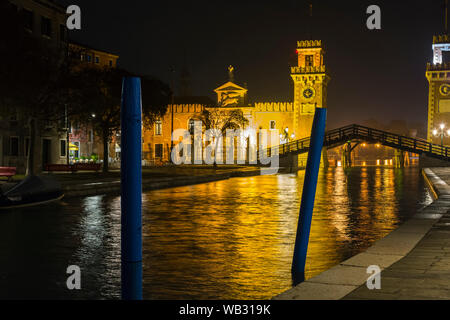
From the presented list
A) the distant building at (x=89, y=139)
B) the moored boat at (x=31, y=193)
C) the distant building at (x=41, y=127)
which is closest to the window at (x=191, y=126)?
the distant building at (x=89, y=139)

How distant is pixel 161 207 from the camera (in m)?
16.5

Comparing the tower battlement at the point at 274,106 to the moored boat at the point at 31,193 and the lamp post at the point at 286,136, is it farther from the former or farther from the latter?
the moored boat at the point at 31,193

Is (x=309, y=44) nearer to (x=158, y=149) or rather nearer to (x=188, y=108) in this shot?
(x=188, y=108)

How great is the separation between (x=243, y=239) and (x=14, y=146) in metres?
32.2

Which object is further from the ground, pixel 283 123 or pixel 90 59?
pixel 90 59

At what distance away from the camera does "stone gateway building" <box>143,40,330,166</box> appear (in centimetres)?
7706

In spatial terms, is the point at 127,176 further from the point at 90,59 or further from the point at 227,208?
the point at 90,59

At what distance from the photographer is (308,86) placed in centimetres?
7775

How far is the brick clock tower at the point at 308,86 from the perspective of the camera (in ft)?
252

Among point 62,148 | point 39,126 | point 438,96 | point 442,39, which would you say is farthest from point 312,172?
point 442,39

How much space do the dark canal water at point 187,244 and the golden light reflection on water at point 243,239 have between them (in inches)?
0.6

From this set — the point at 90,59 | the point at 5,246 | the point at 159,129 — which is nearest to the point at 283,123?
the point at 159,129

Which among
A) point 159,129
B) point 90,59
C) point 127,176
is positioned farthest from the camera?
point 159,129
